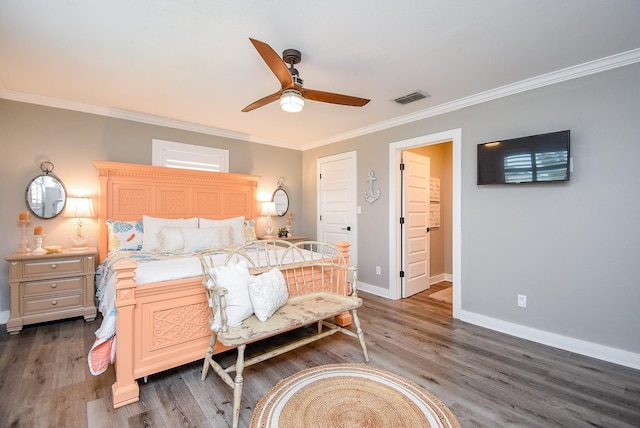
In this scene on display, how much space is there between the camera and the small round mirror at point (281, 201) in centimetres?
515

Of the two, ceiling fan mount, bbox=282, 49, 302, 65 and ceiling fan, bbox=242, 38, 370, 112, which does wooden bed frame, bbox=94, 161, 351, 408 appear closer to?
ceiling fan, bbox=242, 38, 370, 112

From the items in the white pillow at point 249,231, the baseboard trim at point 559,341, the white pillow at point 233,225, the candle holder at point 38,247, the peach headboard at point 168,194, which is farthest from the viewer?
the white pillow at point 249,231

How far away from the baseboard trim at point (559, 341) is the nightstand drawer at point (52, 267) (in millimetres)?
4274

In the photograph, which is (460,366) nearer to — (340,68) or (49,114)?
(340,68)

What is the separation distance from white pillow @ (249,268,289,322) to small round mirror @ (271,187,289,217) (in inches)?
117

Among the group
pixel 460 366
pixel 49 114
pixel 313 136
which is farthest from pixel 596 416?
pixel 49 114

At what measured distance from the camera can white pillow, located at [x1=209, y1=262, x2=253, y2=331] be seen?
1.95m

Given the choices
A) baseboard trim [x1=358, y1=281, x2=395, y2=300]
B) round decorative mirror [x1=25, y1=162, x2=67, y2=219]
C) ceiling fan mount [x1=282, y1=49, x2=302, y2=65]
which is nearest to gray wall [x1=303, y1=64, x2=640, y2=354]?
baseboard trim [x1=358, y1=281, x2=395, y2=300]

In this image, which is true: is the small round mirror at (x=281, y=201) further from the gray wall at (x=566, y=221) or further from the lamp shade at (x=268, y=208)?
the gray wall at (x=566, y=221)

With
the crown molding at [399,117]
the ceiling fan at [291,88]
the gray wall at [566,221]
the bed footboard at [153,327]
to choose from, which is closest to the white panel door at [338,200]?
the crown molding at [399,117]

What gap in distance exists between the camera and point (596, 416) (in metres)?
1.74

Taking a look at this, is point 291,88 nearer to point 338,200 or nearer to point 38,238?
point 338,200

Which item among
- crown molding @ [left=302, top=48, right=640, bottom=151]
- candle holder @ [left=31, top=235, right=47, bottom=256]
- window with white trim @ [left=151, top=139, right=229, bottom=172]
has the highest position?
crown molding @ [left=302, top=48, right=640, bottom=151]

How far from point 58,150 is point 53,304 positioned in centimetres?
173
